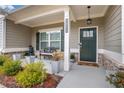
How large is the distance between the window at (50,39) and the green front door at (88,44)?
5.10 ft

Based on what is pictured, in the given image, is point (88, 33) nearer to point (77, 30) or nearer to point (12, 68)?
point (77, 30)

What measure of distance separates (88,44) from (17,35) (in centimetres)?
462

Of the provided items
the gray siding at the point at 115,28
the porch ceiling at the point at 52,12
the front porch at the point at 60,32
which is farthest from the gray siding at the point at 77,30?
the gray siding at the point at 115,28

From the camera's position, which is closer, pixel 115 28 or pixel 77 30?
pixel 115 28

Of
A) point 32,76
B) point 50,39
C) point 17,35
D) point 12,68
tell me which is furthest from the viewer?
point 50,39

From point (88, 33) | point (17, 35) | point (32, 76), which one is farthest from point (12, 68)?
point (88, 33)

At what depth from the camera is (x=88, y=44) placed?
243 inches

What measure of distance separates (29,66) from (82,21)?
4252 mm

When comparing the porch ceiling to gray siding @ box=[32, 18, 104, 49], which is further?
gray siding @ box=[32, 18, 104, 49]

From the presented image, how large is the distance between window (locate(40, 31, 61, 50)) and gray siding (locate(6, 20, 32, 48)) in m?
1.10

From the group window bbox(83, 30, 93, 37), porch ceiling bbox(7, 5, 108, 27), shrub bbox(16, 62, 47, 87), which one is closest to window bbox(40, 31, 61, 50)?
porch ceiling bbox(7, 5, 108, 27)

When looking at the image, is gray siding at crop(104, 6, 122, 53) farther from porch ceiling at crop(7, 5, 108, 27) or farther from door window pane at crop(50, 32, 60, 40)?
door window pane at crop(50, 32, 60, 40)

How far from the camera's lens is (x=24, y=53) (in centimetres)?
781

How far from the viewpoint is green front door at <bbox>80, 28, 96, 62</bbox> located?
607 centimetres
